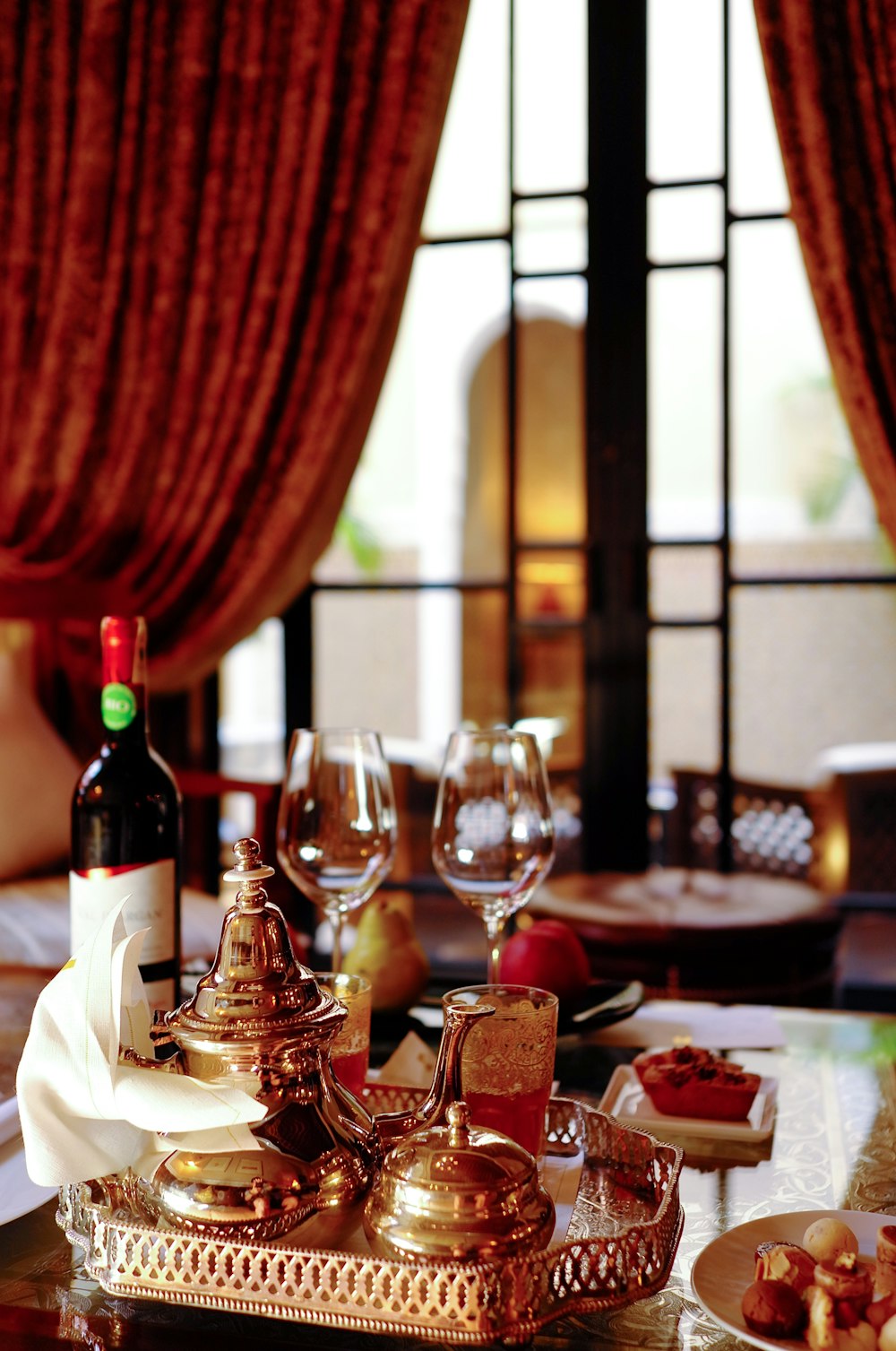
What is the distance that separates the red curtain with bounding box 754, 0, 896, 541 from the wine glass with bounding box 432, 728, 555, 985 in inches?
69.3

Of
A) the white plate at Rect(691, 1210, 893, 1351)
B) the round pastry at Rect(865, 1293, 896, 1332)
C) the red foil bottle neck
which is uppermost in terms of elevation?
the red foil bottle neck

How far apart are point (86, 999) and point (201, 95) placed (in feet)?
8.79

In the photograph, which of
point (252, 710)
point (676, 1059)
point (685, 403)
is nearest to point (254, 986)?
point (676, 1059)

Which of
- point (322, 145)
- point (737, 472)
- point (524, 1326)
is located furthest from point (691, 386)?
point (524, 1326)

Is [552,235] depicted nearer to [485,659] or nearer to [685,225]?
[685,225]

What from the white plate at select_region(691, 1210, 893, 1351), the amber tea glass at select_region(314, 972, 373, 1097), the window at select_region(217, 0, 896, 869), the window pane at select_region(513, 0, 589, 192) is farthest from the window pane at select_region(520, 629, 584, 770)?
the white plate at select_region(691, 1210, 893, 1351)

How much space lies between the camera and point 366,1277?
0.68m

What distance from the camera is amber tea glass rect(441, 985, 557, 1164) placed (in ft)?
2.75

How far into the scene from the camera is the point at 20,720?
2.50 m

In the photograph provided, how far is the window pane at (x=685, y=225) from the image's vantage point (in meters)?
2.90

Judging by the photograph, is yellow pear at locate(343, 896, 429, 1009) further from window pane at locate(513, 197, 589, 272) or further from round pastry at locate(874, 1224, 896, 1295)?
window pane at locate(513, 197, 589, 272)

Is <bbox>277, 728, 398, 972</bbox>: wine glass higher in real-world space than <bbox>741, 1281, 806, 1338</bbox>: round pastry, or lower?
higher

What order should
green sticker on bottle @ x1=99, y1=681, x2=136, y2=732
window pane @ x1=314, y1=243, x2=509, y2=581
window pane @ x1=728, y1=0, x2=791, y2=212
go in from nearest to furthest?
green sticker on bottle @ x1=99, y1=681, x2=136, y2=732 < window pane @ x1=728, y1=0, x2=791, y2=212 < window pane @ x1=314, y1=243, x2=509, y2=581

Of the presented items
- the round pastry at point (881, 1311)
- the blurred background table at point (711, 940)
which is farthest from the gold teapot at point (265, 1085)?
the blurred background table at point (711, 940)
